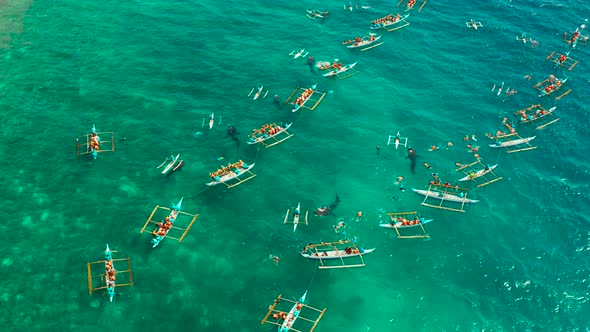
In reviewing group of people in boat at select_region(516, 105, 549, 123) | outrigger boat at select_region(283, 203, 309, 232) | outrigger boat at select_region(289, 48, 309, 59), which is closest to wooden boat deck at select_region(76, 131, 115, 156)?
outrigger boat at select_region(283, 203, 309, 232)

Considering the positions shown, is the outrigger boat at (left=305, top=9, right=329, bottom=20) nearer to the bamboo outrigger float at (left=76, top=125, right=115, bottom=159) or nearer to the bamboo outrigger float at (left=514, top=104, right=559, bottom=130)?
the bamboo outrigger float at (left=514, top=104, right=559, bottom=130)

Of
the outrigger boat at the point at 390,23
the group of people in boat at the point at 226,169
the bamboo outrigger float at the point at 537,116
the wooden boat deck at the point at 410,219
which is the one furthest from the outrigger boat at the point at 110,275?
the outrigger boat at the point at 390,23

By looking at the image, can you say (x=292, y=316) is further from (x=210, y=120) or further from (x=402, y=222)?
(x=210, y=120)

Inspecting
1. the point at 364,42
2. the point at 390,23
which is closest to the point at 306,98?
the point at 364,42

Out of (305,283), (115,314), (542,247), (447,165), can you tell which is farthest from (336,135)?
(115,314)

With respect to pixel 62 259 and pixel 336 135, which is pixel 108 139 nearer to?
pixel 62 259

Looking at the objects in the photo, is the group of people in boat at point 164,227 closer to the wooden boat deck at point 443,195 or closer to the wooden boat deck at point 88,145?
the wooden boat deck at point 88,145
